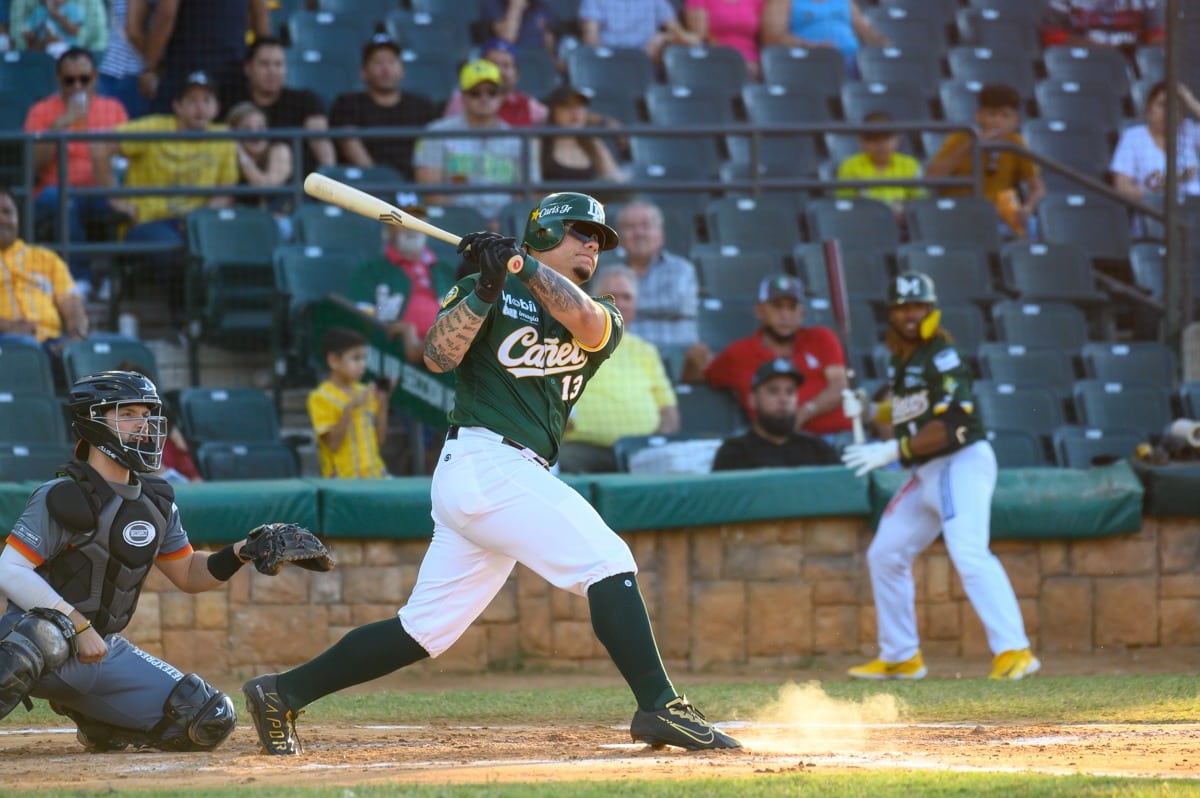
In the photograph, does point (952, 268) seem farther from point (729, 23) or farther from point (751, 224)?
point (729, 23)

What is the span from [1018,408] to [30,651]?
23.1 ft

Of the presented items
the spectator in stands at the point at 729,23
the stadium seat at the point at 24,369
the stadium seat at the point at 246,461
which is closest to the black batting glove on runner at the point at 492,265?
the stadium seat at the point at 246,461

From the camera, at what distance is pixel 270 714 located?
5.27m

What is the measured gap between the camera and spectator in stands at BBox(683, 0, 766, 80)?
1403 centimetres

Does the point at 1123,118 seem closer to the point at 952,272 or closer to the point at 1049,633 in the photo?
the point at 952,272

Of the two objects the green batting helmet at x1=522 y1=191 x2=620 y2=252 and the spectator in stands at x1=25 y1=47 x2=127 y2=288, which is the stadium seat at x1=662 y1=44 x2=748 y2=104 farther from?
the green batting helmet at x1=522 y1=191 x2=620 y2=252

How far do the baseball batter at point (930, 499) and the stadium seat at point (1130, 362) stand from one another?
2.78 metres

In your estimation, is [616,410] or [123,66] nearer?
[616,410]

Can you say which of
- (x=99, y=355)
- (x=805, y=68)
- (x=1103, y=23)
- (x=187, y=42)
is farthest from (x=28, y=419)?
(x=1103, y=23)

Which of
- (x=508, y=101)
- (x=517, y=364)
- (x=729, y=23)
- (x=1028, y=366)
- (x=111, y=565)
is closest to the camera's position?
(x=517, y=364)

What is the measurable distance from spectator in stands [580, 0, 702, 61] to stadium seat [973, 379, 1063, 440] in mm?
4604

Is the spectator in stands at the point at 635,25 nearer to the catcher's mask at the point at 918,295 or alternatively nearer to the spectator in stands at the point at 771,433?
the spectator in stands at the point at 771,433

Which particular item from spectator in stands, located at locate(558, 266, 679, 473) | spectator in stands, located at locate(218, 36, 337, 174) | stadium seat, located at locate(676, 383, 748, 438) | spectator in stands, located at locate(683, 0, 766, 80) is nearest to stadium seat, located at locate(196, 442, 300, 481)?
spectator in stands, located at locate(558, 266, 679, 473)

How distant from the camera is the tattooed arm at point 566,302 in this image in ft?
16.3
